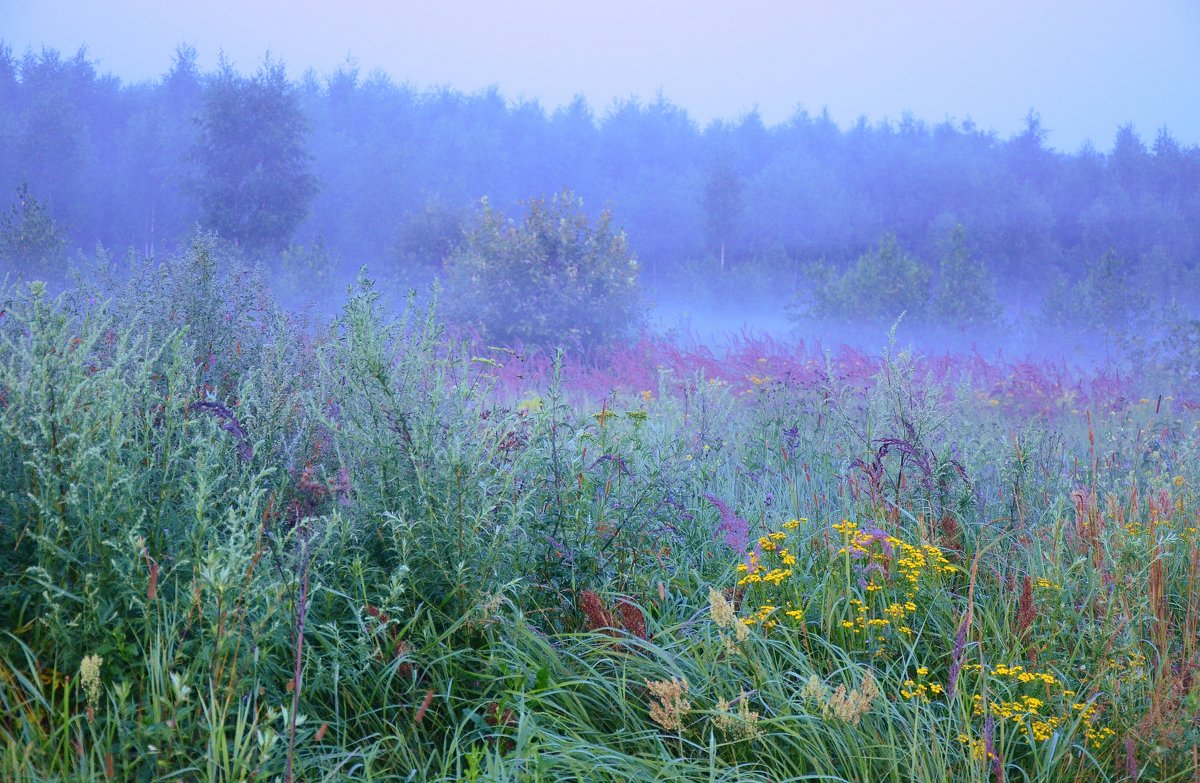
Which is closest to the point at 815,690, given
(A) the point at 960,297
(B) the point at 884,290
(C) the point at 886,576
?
(C) the point at 886,576

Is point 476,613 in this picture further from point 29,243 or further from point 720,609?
point 29,243

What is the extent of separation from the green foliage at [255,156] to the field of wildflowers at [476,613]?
83.8ft

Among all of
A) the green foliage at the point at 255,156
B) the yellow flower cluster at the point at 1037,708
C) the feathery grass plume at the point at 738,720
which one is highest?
the green foliage at the point at 255,156

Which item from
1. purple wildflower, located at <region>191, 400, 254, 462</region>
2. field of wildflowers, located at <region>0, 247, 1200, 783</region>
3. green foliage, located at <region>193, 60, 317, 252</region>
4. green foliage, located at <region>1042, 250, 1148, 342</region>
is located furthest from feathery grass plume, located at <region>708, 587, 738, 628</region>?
green foliage, located at <region>193, 60, 317, 252</region>

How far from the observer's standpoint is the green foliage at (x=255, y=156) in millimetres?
26391

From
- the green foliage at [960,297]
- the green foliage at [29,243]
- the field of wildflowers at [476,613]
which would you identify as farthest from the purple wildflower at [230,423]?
the green foliage at [960,297]

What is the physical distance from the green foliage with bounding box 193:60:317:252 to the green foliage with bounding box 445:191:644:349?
1610 cm

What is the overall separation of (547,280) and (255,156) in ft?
61.4

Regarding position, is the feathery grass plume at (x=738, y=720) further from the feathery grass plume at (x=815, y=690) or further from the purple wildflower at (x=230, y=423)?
the purple wildflower at (x=230, y=423)

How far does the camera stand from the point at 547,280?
12.8 metres

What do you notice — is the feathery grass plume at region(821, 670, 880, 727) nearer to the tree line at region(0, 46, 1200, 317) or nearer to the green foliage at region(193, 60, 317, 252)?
the tree line at region(0, 46, 1200, 317)

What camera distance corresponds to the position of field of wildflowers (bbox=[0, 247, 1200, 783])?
1.76 m

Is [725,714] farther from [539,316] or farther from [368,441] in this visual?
[539,316]

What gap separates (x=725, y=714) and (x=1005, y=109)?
5720cm
